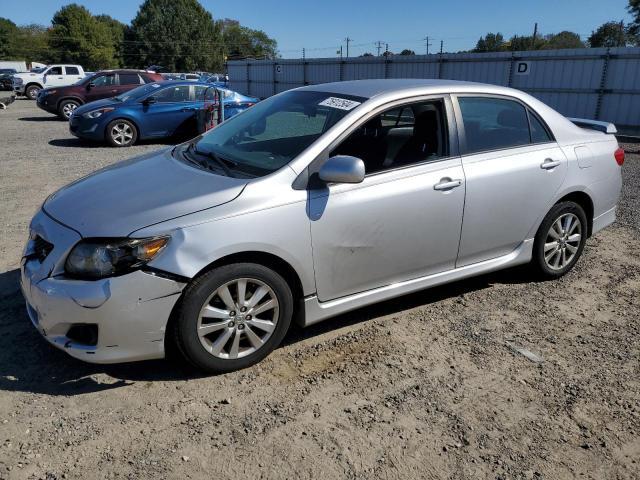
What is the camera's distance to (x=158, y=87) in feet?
41.9

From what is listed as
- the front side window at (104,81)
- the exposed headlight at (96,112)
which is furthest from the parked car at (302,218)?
the front side window at (104,81)

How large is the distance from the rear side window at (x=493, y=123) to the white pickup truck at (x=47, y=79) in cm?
2724

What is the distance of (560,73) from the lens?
52.3 ft

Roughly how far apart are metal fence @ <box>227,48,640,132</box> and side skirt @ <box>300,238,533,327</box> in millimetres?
13002

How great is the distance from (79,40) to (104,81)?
80.7 meters

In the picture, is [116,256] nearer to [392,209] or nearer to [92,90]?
[392,209]

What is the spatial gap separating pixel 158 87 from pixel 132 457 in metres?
11.6

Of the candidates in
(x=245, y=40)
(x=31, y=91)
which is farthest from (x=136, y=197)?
(x=245, y=40)

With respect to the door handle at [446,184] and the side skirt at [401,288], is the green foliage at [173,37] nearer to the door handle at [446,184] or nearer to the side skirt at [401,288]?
the side skirt at [401,288]

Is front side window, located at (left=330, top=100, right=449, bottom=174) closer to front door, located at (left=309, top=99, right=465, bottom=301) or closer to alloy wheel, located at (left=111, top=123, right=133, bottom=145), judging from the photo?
front door, located at (left=309, top=99, right=465, bottom=301)

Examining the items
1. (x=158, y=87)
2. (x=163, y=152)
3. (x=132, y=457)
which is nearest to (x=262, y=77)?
(x=158, y=87)

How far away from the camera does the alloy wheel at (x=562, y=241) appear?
4488mm

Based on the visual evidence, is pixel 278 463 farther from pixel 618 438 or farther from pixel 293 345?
pixel 618 438

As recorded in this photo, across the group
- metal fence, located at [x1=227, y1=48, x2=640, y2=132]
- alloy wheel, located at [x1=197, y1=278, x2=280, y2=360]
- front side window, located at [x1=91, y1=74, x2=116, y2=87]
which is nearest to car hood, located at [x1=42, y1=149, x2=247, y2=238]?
alloy wheel, located at [x1=197, y1=278, x2=280, y2=360]
